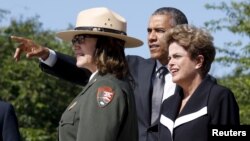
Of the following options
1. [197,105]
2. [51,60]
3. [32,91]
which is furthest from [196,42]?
[32,91]

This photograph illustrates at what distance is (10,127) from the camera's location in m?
8.12

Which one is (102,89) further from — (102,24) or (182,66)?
(182,66)

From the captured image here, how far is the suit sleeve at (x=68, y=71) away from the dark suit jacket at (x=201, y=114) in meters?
1.09

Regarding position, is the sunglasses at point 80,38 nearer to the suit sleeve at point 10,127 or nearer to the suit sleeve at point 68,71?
the suit sleeve at point 68,71

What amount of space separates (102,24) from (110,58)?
304mm

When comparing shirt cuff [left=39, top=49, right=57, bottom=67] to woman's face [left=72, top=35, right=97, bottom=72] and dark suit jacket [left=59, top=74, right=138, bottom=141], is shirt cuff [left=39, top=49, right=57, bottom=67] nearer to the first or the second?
woman's face [left=72, top=35, right=97, bottom=72]

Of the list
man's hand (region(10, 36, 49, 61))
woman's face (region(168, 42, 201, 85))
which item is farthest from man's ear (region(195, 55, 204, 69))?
man's hand (region(10, 36, 49, 61))

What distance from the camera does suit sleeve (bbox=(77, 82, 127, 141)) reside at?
545cm

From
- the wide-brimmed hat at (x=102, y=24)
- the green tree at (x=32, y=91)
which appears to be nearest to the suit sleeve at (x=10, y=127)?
the wide-brimmed hat at (x=102, y=24)

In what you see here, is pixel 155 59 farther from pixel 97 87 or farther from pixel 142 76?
pixel 97 87

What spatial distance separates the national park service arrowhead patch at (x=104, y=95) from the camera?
18.1 feet

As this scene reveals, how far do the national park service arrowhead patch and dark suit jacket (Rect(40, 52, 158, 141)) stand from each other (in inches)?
48.2

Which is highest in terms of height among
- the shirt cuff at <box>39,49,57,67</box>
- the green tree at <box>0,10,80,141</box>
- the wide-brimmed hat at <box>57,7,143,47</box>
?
the wide-brimmed hat at <box>57,7,143,47</box>

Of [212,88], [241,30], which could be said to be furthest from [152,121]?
[241,30]
